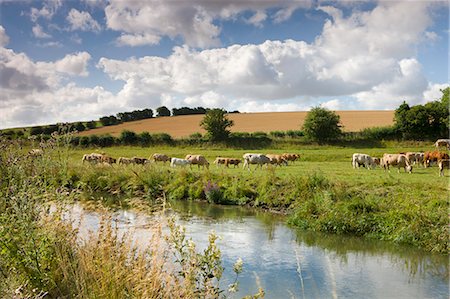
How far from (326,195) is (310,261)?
5.71 meters

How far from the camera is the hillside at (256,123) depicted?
205 ft

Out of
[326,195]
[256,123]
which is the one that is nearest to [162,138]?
[256,123]

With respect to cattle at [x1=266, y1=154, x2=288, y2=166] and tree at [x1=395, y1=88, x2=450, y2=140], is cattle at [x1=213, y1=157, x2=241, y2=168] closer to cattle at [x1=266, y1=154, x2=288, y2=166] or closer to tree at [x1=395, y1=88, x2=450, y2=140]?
cattle at [x1=266, y1=154, x2=288, y2=166]

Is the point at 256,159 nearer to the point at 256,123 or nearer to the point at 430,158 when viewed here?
the point at 430,158

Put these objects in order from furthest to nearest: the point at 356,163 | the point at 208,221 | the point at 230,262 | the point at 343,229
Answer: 1. the point at 356,163
2. the point at 208,221
3. the point at 343,229
4. the point at 230,262

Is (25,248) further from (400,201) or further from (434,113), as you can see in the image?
(434,113)

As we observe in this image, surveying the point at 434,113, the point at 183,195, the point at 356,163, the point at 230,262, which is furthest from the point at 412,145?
the point at 230,262

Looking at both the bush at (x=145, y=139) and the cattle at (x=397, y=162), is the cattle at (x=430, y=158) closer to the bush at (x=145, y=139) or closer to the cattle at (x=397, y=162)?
the cattle at (x=397, y=162)

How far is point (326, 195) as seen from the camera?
18.9m

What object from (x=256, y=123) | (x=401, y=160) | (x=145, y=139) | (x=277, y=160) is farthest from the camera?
(x=256, y=123)

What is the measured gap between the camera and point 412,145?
49.6 m

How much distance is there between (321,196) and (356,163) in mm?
13219

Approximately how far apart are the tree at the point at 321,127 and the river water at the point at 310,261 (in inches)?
1351

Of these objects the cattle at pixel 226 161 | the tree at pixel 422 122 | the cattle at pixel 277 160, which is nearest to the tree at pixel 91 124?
the cattle at pixel 226 161
